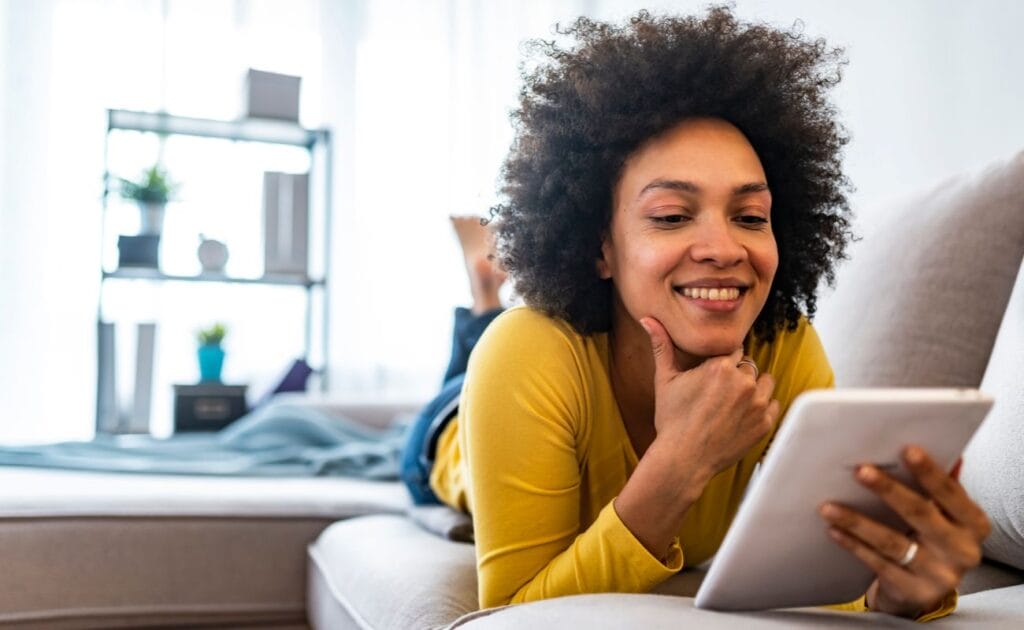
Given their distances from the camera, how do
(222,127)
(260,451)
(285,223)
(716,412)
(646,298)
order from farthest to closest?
1. (222,127)
2. (285,223)
3. (260,451)
4. (646,298)
5. (716,412)

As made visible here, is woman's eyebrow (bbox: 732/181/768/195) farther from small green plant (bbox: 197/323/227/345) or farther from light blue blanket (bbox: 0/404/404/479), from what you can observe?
small green plant (bbox: 197/323/227/345)

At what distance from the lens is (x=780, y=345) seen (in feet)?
3.85

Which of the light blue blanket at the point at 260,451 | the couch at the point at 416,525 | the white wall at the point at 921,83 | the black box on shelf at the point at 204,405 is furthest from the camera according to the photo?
the black box on shelf at the point at 204,405

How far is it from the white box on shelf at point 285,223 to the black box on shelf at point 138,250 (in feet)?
1.25

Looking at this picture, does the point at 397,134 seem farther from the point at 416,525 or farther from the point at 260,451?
the point at 416,525

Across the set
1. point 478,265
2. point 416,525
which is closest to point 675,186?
point 416,525

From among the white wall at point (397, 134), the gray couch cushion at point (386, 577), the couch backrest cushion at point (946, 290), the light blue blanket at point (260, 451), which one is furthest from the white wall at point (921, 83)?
the light blue blanket at point (260, 451)

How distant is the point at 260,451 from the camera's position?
2.34 metres

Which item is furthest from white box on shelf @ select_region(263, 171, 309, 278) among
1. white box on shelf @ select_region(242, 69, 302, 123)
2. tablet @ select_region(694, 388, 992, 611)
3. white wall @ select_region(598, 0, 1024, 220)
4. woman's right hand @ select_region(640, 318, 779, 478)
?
tablet @ select_region(694, 388, 992, 611)

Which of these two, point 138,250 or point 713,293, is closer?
point 713,293

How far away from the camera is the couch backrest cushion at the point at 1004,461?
101 cm

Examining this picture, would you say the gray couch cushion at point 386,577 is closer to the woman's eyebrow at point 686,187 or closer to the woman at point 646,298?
the woman at point 646,298

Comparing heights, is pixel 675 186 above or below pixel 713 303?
above

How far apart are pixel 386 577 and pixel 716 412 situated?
1.85ft
